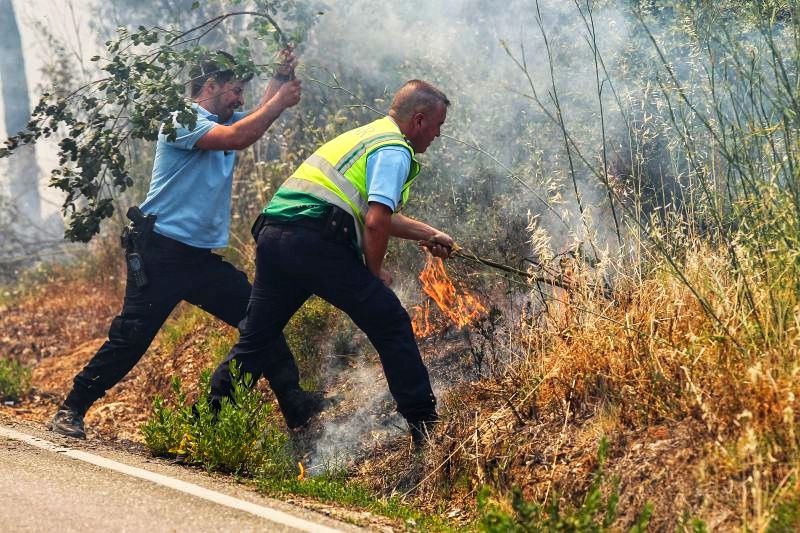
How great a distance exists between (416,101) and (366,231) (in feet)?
2.60

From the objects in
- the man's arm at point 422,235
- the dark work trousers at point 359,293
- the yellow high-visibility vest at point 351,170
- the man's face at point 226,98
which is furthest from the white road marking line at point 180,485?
the man's face at point 226,98

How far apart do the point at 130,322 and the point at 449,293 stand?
1.92 m

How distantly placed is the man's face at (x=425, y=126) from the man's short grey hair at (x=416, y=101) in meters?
0.02

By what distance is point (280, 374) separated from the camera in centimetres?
676

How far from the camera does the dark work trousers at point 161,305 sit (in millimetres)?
6590

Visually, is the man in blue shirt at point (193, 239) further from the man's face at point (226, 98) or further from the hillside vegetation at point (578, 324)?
the hillside vegetation at point (578, 324)

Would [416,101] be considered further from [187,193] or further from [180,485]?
[180,485]

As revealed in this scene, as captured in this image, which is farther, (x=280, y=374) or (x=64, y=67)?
(x=64, y=67)

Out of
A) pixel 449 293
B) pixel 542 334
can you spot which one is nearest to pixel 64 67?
pixel 449 293

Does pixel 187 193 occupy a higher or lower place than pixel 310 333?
higher

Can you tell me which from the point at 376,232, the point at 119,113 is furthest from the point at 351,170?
the point at 119,113

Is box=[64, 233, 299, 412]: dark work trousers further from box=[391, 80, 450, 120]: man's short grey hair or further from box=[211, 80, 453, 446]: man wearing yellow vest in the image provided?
box=[391, 80, 450, 120]: man's short grey hair

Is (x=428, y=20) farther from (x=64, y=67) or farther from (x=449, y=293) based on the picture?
(x=64, y=67)

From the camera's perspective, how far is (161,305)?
6680mm
